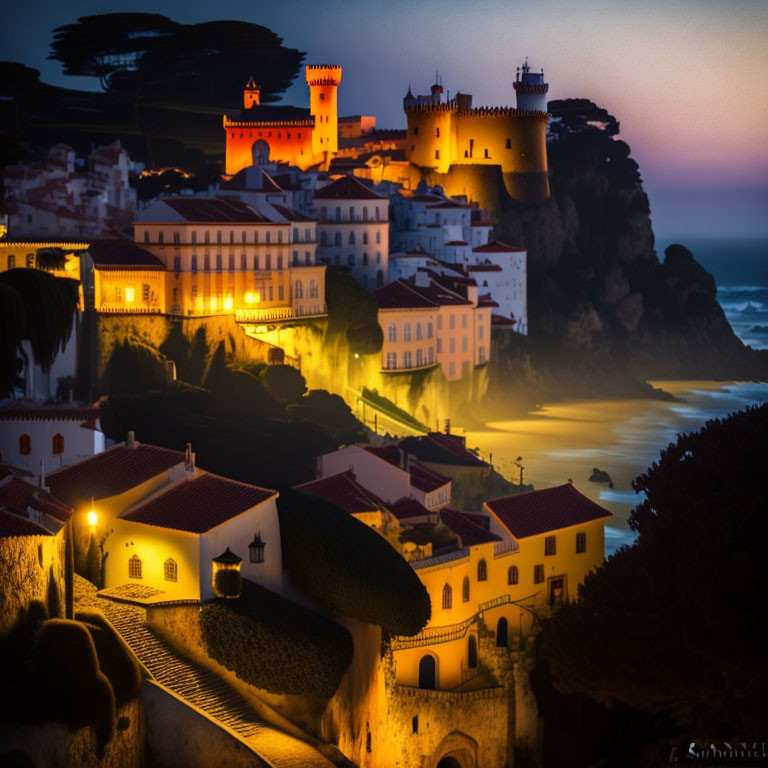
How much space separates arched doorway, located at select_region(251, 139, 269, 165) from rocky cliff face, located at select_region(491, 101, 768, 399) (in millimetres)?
14267

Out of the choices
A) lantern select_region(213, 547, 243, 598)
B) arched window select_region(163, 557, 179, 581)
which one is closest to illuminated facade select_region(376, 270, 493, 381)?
arched window select_region(163, 557, 179, 581)

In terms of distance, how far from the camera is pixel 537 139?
98188 mm

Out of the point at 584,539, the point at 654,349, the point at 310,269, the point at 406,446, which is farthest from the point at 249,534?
the point at 654,349

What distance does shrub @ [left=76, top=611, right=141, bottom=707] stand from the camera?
3156 centimetres

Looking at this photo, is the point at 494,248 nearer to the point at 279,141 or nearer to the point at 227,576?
the point at 279,141

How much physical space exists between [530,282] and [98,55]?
25.0m

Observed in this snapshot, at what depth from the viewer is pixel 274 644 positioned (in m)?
35.0

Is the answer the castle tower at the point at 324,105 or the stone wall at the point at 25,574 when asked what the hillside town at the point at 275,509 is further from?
the castle tower at the point at 324,105

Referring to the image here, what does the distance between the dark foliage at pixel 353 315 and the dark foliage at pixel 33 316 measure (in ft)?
55.1

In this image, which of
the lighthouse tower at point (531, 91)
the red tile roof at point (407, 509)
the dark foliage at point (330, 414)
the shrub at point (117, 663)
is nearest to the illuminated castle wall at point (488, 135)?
the lighthouse tower at point (531, 91)

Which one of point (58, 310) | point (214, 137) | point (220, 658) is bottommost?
Answer: point (220, 658)

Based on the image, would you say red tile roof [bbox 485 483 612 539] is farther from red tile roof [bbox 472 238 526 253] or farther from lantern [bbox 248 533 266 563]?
red tile roof [bbox 472 238 526 253]

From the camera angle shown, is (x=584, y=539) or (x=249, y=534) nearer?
(x=249, y=534)

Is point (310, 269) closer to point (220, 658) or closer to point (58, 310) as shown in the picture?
point (58, 310)
